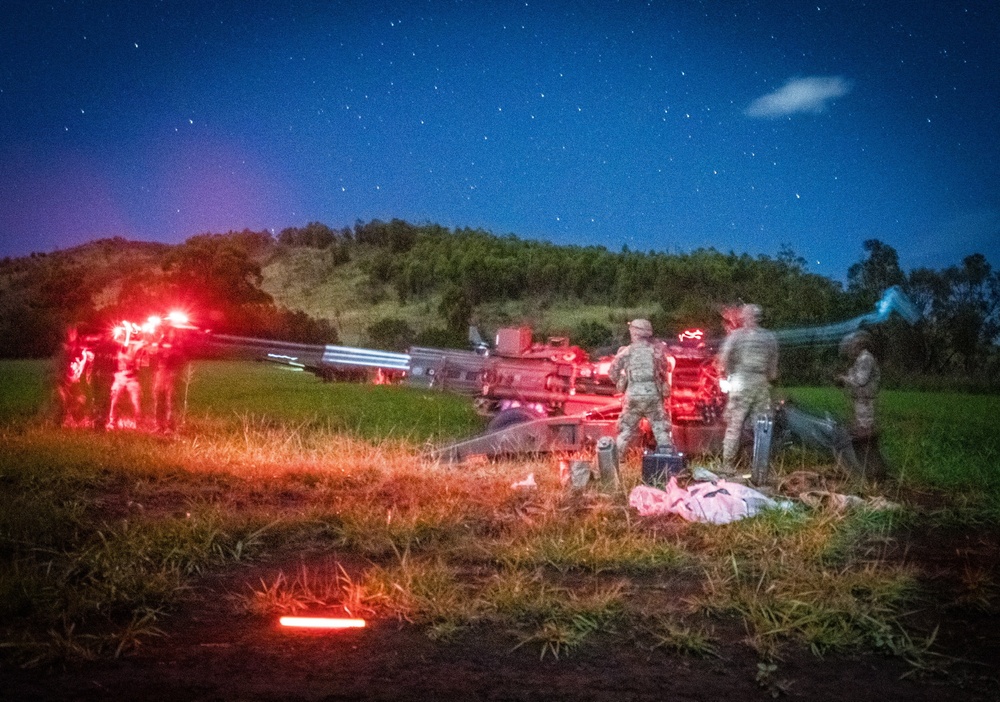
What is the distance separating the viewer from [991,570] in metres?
7.04

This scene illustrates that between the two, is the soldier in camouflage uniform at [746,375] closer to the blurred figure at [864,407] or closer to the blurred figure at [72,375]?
the blurred figure at [864,407]

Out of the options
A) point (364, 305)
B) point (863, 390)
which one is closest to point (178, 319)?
point (863, 390)

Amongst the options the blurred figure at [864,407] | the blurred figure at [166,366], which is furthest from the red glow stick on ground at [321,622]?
the blurred figure at [166,366]

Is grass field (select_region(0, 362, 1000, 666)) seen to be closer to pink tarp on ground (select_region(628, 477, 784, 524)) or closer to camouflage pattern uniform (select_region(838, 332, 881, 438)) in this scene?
pink tarp on ground (select_region(628, 477, 784, 524))

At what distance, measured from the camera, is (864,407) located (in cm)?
1032

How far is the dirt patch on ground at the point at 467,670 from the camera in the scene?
180 inches

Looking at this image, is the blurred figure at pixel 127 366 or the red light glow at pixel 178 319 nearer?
the blurred figure at pixel 127 366

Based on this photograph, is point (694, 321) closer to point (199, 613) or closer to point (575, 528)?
point (575, 528)

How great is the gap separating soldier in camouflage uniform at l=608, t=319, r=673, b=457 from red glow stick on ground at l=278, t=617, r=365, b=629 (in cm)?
550

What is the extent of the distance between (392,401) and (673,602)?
17.6 meters

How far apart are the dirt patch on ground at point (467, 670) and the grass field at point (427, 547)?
14 cm

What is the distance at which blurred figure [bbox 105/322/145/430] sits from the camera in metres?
13.6

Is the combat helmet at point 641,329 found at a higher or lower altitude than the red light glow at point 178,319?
higher

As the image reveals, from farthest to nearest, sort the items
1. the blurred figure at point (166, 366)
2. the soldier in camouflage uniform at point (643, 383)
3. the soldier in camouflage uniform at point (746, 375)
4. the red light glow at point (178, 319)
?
the red light glow at point (178, 319), the blurred figure at point (166, 366), the soldier in camouflage uniform at point (746, 375), the soldier in camouflage uniform at point (643, 383)
